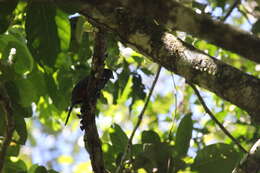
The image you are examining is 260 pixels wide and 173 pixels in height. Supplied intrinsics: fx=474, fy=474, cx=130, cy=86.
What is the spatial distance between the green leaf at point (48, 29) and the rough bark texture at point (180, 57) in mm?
97

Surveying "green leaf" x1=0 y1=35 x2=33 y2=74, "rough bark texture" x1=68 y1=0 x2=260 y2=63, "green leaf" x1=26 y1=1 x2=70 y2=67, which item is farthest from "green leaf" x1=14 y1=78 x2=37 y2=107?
"rough bark texture" x1=68 y1=0 x2=260 y2=63

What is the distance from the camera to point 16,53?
210cm

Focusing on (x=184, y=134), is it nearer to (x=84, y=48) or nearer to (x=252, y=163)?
(x=252, y=163)

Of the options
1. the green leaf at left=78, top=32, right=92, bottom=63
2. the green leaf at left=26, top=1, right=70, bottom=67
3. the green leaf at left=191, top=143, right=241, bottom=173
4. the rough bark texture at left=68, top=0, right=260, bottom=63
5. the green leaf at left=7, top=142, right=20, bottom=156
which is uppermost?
the rough bark texture at left=68, top=0, right=260, bottom=63

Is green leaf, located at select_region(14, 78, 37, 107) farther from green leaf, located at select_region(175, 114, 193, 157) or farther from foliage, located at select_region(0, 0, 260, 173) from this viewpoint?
green leaf, located at select_region(175, 114, 193, 157)

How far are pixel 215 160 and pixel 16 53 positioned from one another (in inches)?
40.2

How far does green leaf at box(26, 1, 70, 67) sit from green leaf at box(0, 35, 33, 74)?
34 cm

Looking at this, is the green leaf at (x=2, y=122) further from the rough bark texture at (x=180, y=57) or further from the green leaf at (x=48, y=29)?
the rough bark texture at (x=180, y=57)

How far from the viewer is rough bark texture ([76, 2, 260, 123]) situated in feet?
5.40

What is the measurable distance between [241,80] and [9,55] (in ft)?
3.44

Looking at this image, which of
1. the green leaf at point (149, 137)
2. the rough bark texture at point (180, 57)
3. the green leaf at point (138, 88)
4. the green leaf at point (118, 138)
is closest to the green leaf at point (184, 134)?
the green leaf at point (149, 137)

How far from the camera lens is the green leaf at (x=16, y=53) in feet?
6.87

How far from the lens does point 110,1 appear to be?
1.65m

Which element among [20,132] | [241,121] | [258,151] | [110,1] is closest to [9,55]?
[20,132]
